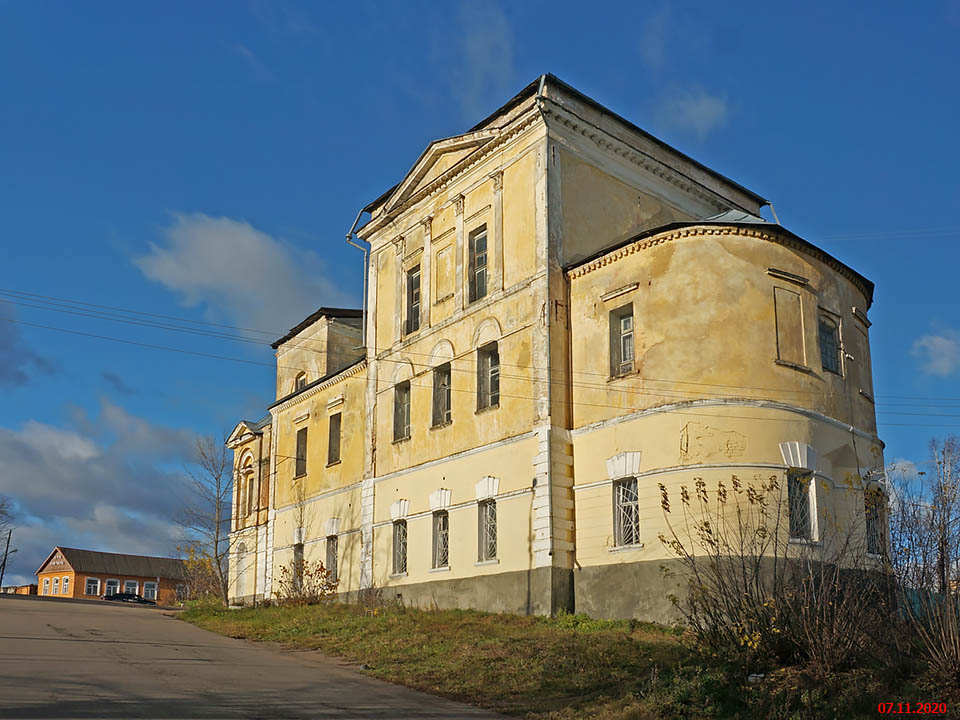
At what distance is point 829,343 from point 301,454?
20.4 metres

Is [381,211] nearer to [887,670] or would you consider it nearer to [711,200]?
[711,200]

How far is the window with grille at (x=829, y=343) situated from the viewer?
75.9 ft

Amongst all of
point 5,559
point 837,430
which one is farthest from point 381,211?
point 5,559

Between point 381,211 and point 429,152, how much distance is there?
10.8ft

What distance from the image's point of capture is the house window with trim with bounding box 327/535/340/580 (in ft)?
104

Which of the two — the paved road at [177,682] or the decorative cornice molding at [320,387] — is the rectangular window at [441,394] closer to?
the decorative cornice molding at [320,387]

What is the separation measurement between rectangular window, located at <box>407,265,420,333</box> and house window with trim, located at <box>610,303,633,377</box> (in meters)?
7.98

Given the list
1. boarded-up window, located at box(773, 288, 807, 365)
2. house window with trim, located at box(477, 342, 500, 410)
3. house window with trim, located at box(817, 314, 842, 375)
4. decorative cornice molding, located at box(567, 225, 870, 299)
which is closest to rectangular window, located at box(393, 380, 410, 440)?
house window with trim, located at box(477, 342, 500, 410)

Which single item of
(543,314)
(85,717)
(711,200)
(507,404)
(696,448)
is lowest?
(85,717)

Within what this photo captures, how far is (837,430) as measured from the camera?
22422 millimetres

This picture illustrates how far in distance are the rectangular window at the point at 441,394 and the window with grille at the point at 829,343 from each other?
996cm

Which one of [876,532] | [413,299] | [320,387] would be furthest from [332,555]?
[876,532]

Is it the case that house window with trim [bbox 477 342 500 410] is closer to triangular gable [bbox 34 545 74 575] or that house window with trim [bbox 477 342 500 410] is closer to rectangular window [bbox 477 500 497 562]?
rectangular window [bbox 477 500 497 562]

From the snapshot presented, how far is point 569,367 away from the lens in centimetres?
2422
